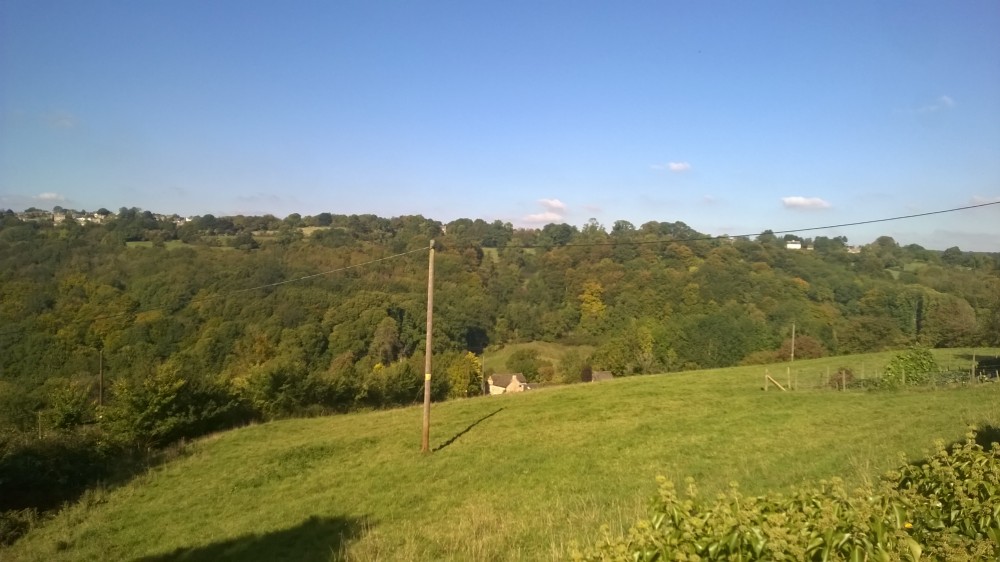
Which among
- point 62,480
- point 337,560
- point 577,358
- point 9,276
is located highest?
point 9,276

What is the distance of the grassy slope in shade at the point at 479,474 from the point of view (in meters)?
8.98

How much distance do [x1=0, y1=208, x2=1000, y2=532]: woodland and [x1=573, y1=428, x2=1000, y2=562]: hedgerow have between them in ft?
58.6

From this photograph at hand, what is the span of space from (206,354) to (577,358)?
3597 cm

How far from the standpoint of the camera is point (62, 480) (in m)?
15.9

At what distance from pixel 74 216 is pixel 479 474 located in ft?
221

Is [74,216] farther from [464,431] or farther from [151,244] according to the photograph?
[464,431]

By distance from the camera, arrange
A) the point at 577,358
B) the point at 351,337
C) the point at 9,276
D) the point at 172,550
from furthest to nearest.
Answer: the point at 577,358 < the point at 351,337 < the point at 9,276 < the point at 172,550

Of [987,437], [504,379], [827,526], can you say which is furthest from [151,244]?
[827,526]

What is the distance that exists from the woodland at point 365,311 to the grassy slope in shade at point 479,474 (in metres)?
4.45

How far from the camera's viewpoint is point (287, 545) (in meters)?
9.73

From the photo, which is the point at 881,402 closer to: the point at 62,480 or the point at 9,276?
the point at 62,480

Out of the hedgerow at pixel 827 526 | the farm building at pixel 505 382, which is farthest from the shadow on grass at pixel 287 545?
the farm building at pixel 505 382

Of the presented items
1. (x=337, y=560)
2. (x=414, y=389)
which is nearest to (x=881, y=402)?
(x=337, y=560)

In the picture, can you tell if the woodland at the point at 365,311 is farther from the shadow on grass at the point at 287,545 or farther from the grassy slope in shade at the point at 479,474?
the shadow on grass at the point at 287,545
